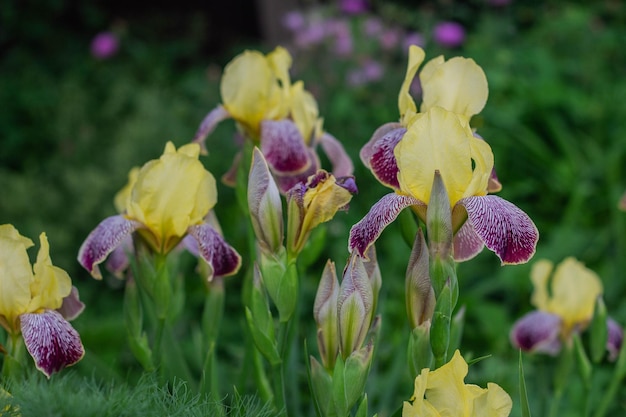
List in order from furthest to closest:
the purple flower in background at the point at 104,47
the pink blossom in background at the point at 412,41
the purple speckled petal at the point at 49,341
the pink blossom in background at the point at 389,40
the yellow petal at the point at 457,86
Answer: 1. the purple flower in background at the point at 104,47
2. the pink blossom in background at the point at 389,40
3. the pink blossom in background at the point at 412,41
4. the yellow petal at the point at 457,86
5. the purple speckled petal at the point at 49,341

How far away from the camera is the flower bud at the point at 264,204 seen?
1034 millimetres

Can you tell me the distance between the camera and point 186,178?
3.60ft

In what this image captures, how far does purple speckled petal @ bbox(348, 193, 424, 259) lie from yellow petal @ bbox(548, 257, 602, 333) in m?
0.67

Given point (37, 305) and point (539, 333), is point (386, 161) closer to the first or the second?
point (37, 305)

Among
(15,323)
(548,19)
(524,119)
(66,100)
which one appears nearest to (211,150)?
(66,100)

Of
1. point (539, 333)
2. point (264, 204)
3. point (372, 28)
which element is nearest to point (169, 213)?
point (264, 204)

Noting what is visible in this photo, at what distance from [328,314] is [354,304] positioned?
4 centimetres

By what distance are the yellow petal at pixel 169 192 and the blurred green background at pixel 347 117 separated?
2.70ft

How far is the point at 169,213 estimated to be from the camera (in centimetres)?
110

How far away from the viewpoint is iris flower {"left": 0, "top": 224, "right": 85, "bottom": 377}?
97cm

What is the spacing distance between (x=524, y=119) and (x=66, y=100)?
6.61 feet

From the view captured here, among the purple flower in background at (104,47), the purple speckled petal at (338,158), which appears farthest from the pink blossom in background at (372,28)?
Result: the purple speckled petal at (338,158)

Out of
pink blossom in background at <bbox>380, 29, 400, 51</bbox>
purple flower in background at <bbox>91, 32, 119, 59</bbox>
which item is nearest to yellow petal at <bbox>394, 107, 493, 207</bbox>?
pink blossom in background at <bbox>380, 29, 400, 51</bbox>

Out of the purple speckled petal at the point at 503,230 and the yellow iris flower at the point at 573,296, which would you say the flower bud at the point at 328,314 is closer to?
the purple speckled petal at the point at 503,230
